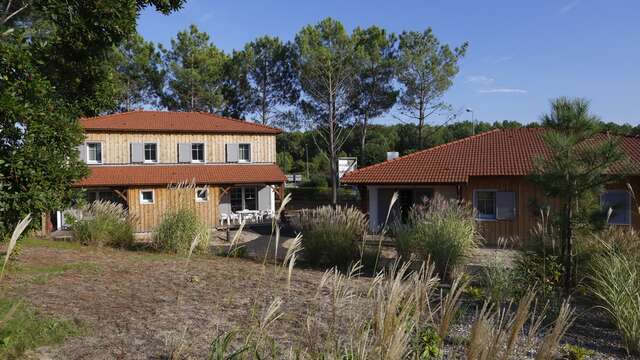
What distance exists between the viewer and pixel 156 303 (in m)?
6.07

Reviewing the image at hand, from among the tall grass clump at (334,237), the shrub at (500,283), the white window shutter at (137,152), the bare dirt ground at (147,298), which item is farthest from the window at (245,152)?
the shrub at (500,283)

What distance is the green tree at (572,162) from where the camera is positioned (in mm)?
7703

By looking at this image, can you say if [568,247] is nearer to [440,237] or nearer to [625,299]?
[440,237]

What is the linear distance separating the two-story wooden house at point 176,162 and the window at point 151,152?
0.02 m

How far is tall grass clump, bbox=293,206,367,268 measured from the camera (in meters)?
10.2

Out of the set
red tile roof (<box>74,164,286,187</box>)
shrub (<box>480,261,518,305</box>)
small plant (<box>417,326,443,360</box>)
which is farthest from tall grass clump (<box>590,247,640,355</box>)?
red tile roof (<box>74,164,286,187</box>)

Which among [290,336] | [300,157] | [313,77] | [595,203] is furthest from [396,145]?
[290,336]

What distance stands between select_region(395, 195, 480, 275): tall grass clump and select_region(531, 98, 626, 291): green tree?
1.69 m

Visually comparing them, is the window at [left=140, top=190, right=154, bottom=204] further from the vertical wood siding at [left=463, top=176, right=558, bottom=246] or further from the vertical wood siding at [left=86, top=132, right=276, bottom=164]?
the vertical wood siding at [left=463, top=176, right=558, bottom=246]

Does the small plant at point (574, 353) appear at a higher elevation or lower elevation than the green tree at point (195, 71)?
lower

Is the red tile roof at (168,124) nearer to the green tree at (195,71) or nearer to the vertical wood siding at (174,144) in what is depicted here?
the vertical wood siding at (174,144)

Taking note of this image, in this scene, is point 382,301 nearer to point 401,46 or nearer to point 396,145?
point 401,46

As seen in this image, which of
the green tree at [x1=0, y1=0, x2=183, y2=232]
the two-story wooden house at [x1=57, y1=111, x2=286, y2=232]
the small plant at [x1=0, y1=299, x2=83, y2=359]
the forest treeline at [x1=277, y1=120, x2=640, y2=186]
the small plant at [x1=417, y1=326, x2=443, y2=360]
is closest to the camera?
the small plant at [x1=417, y1=326, x2=443, y2=360]

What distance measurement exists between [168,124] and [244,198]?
5540 millimetres
